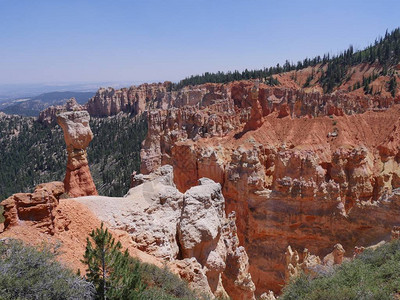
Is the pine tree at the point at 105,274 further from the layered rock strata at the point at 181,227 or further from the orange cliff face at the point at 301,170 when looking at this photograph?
the orange cliff face at the point at 301,170

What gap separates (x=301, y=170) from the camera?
32688 millimetres

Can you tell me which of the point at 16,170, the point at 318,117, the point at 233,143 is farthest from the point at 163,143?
the point at 16,170

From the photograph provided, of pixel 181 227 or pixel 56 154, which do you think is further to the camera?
pixel 56 154

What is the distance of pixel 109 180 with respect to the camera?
63.2 meters

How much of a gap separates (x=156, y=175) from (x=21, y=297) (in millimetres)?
12104

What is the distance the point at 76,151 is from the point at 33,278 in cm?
1564

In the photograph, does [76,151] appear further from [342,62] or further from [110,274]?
[342,62]

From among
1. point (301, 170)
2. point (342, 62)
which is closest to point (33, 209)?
point (301, 170)

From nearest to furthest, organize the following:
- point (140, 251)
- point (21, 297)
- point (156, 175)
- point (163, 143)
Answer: point (21, 297)
point (140, 251)
point (156, 175)
point (163, 143)

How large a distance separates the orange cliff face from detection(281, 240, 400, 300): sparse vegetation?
47.3 feet

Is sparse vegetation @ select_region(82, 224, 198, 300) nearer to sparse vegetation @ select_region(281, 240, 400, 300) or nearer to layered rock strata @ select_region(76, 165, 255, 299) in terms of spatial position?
layered rock strata @ select_region(76, 165, 255, 299)

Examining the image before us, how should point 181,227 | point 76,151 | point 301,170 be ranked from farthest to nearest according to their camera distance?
1. point 301,170
2. point 76,151
3. point 181,227

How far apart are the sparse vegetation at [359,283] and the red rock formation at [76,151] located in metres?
14.8

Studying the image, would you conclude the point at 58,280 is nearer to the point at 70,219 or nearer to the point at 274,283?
the point at 70,219
